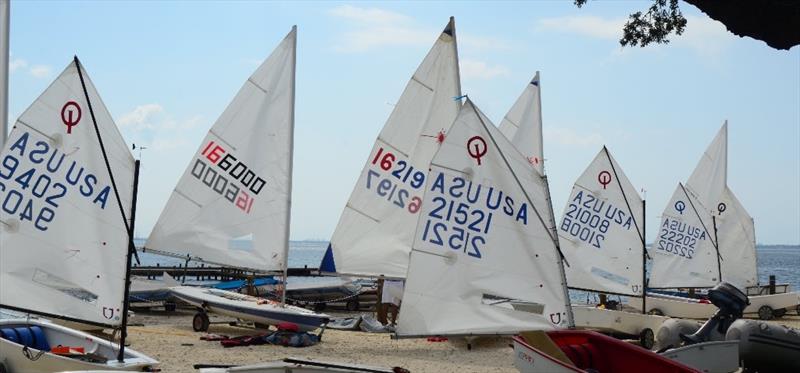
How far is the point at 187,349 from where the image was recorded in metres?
19.8

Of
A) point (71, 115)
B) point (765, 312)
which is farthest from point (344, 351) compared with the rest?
point (765, 312)

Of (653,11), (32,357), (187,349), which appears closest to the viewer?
(32,357)

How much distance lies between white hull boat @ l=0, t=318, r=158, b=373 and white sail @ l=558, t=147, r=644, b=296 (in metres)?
16.7

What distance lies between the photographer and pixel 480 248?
58.0 ft

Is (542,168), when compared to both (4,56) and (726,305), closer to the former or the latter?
(726,305)

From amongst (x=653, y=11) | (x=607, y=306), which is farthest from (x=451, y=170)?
(x=607, y=306)

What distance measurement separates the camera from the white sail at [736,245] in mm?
37375

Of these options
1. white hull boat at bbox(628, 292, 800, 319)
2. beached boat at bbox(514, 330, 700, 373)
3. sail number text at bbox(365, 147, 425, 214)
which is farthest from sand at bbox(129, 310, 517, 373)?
white hull boat at bbox(628, 292, 800, 319)

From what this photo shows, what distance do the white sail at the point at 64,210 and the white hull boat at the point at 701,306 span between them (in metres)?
20.1

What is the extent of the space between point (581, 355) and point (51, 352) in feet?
26.7

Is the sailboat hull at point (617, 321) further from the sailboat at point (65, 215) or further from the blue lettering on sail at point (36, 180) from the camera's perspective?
the blue lettering on sail at point (36, 180)

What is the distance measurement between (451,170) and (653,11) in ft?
14.6

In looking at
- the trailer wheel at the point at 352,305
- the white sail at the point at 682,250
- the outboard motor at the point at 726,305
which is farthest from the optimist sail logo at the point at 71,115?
the white sail at the point at 682,250

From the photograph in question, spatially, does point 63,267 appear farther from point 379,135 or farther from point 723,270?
point 723,270
